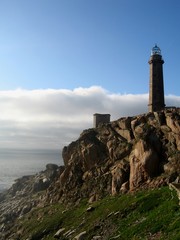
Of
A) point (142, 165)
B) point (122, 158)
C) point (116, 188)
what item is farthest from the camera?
point (122, 158)

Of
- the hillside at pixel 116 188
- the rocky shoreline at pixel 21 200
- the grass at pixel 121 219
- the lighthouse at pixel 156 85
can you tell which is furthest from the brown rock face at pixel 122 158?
the lighthouse at pixel 156 85

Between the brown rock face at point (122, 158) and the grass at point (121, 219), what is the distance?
2419mm

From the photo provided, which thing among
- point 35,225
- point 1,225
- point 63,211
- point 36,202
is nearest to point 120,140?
point 63,211

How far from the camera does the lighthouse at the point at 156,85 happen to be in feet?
191

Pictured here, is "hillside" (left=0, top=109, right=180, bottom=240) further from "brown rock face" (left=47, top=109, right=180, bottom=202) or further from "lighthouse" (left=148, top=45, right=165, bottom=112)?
"lighthouse" (left=148, top=45, right=165, bottom=112)

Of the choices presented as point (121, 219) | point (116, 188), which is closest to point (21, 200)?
point (116, 188)

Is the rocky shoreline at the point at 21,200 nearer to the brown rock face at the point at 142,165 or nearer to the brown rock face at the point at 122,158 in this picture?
the brown rock face at the point at 122,158

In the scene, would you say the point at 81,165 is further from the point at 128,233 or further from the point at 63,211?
the point at 128,233

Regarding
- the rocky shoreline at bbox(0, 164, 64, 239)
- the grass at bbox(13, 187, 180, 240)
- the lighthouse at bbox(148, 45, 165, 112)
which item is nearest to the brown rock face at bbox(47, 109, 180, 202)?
→ the grass at bbox(13, 187, 180, 240)

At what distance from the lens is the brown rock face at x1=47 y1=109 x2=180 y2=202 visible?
127 feet

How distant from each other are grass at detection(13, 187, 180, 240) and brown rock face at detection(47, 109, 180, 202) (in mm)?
2419

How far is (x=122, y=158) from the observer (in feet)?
148

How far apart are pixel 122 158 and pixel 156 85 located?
61.5 feet

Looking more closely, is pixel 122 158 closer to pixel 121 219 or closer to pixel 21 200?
pixel 121 219
